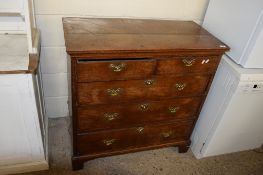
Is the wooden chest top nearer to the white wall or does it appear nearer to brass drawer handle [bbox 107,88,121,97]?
the white wall

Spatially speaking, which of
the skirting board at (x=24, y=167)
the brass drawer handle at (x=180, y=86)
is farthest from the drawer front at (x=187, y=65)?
the skirting board at (x=24, y=167)

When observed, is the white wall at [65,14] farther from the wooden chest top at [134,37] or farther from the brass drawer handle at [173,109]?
the brass drawer handle at [173,109]

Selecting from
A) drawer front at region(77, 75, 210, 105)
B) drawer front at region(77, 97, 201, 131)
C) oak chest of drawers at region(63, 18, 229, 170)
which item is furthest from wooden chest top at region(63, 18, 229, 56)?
drawer front at region(77, 97, 201, 131)

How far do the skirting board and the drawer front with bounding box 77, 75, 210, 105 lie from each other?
2.24 feet

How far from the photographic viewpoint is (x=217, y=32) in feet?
5.96

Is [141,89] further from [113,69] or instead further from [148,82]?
[113,69]

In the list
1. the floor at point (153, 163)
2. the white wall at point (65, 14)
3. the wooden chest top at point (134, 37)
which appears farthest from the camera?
the floor at point (153, 163)

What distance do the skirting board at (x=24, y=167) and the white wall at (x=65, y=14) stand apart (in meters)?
0.60

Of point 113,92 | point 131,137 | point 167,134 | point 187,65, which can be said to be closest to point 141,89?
point 113,92

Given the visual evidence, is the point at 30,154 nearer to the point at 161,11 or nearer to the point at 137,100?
the point at 137,100

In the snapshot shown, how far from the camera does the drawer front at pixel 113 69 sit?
53.6 inches

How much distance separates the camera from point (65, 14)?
1.77 metres

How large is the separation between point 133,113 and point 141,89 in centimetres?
22

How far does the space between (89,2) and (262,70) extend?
52.0 inches
